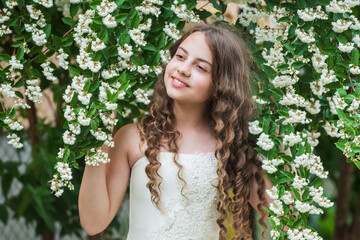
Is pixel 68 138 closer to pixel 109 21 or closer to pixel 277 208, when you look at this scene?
pixel 109 21

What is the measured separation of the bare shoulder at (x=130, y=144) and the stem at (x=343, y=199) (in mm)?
1913

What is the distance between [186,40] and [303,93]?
0.44 metres

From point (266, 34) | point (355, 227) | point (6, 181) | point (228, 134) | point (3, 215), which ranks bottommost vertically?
point (355, 227)

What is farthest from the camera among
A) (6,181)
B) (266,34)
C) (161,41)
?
(6,181)

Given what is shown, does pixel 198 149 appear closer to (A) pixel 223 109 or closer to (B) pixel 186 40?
(A) pixel 223 109

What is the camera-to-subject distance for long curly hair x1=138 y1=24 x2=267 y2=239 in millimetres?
1818

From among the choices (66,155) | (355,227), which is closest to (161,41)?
(66,155)

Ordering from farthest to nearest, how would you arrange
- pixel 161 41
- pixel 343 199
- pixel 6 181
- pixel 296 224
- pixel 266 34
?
pixel 343 199, pixel 6 181, pixel 266 34, pixel 161 41, pixel 296 224

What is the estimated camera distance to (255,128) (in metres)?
1.75

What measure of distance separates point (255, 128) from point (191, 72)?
0.28 m

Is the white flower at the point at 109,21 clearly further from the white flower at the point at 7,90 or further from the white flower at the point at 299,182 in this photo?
the white flower at the point at 299,182

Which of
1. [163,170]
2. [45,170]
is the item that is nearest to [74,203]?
[45,170]

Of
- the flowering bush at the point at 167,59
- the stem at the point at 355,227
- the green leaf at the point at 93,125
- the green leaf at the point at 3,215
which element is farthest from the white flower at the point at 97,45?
the stem at the point at 355,227

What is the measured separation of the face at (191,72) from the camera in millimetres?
1742
